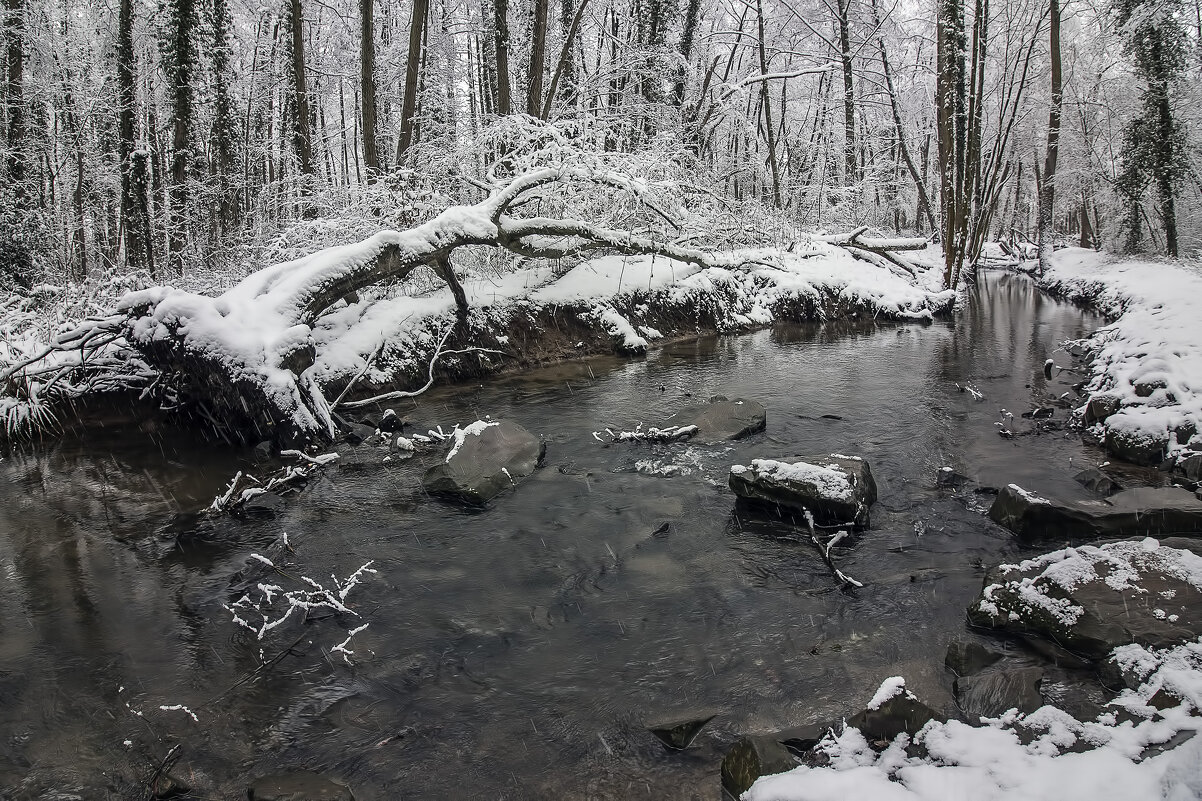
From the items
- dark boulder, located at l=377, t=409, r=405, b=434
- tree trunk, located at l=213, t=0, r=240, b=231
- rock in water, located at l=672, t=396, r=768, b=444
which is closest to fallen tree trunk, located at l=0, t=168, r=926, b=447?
dark boulder, located at l=377, t=409, r=405, b=434

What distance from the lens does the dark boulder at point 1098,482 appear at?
227 inches

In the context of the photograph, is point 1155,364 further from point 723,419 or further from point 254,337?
point 254,337

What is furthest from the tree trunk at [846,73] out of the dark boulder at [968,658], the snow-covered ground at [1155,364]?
the dark boulder at [968,658]

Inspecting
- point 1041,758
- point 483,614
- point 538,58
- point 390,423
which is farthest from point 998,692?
point 538,58

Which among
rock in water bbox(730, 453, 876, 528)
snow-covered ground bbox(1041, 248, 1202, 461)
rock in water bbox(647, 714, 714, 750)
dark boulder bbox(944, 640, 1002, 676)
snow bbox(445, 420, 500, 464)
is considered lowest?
rock in water bbox(647, 714, 714, 750)

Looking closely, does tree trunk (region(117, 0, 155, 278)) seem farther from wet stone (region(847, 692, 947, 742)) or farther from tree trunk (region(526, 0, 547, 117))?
wet stone (region(847, 692, 947, 742))

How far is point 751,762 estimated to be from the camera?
2912mm

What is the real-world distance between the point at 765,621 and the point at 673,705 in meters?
0.98

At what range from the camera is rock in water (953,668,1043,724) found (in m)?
3.24

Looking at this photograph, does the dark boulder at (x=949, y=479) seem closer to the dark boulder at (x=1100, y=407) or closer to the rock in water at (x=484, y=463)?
the dark boulder at (x=1100, y=407)

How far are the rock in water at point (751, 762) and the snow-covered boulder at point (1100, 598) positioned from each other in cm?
194

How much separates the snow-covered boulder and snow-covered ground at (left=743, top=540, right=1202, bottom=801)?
285mm

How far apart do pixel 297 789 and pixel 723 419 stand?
19.3 ft

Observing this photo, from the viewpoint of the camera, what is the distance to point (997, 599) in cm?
410
